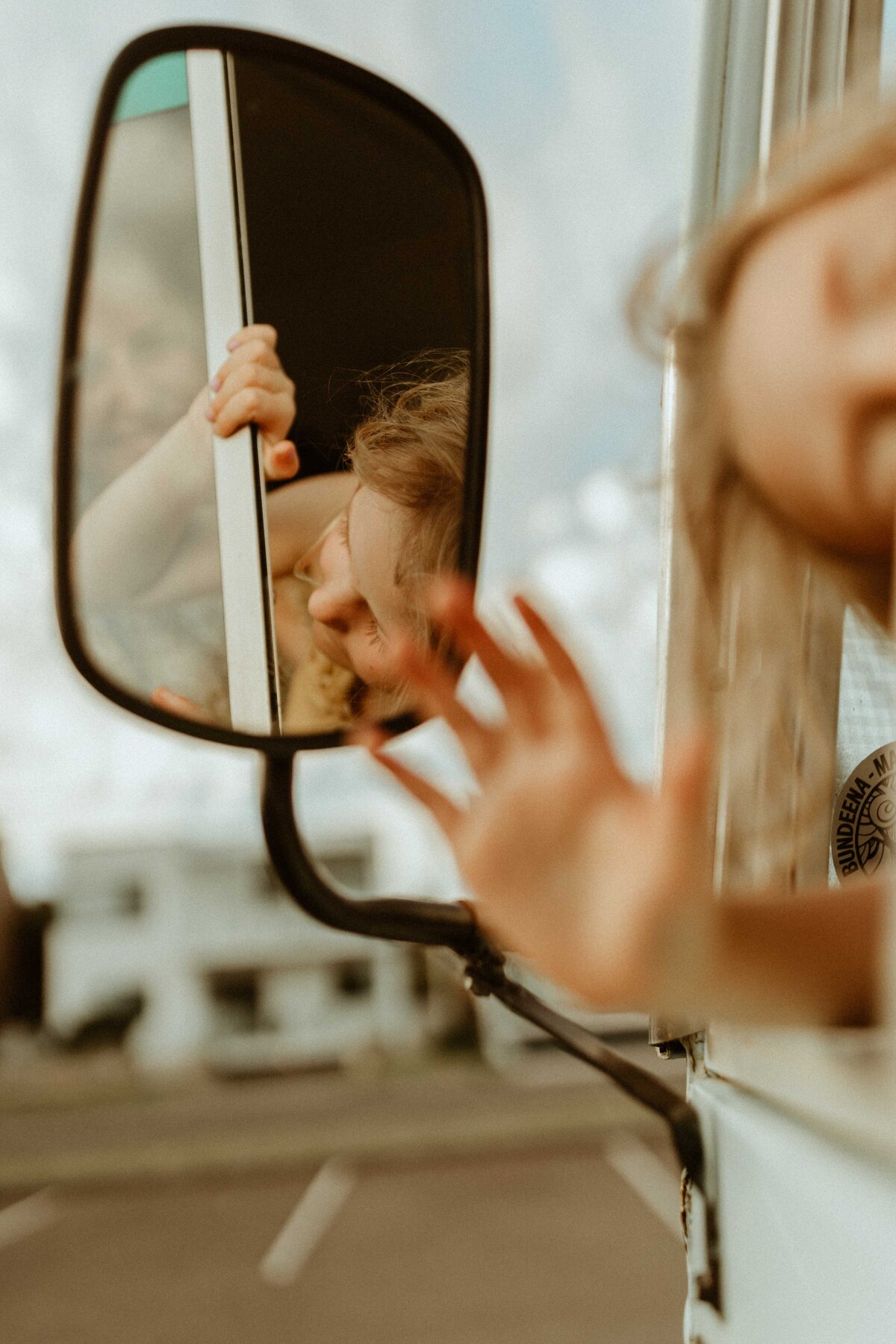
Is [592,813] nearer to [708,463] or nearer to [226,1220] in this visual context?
[708,463]

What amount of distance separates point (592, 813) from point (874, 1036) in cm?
21

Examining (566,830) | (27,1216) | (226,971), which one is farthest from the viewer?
(226,971)

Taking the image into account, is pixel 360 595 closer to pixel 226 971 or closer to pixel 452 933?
pixel 452 933

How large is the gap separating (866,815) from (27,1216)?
32880 mm

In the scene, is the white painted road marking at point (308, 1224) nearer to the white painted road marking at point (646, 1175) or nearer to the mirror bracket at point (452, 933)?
the white painted road marking at point (646, 1175)

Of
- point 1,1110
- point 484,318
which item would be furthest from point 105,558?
point 1,1110

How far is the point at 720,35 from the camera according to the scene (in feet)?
2.53

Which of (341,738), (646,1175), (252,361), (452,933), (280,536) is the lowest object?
(646,1175)

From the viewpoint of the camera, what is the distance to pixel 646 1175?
1121 inches

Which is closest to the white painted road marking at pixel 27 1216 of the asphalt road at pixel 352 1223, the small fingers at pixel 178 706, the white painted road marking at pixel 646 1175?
the asphalt road at pixel 352 1223

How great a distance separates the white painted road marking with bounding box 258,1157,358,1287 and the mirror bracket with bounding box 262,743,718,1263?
2582 cm

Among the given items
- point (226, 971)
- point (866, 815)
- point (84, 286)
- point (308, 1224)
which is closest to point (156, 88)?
point (84, 286)

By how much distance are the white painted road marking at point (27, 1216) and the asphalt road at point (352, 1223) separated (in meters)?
0.08

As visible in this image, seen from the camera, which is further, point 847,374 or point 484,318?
point 484,318
